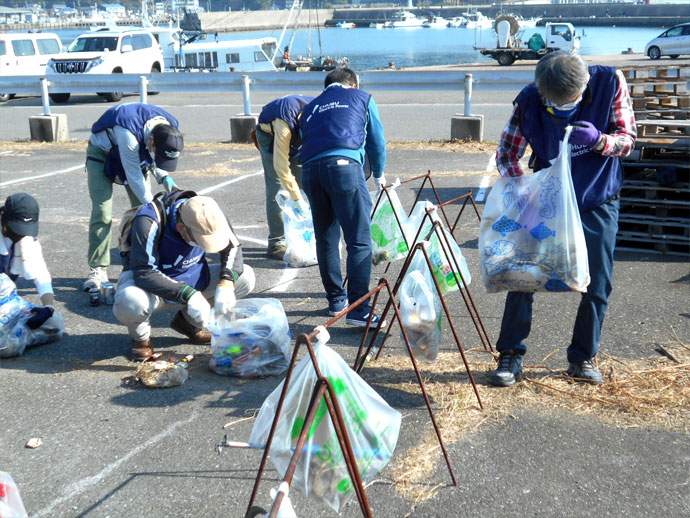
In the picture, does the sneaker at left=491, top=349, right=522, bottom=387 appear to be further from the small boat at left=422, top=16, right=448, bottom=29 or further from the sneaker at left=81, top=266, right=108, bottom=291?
the small boat at left=422, top=16, right=448, bottom=29

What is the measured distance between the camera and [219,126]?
15664 mm

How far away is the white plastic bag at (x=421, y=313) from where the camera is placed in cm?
394

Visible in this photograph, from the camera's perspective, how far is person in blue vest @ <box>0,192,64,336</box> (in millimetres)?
4555

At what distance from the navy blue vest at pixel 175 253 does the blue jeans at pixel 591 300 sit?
78.3 inches

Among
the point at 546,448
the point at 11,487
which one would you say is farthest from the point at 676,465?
the point at 11,487

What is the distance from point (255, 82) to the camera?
545 inches

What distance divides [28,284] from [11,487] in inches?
163

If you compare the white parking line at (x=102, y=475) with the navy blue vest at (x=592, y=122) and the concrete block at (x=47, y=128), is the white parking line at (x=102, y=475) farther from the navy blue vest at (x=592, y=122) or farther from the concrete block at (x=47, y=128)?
the concrete block at (x=47, y=128)

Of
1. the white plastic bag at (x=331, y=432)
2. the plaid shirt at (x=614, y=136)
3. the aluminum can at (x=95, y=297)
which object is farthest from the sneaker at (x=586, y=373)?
the aluminum can at (x=95, y=297)

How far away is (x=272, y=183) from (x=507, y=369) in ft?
10.9

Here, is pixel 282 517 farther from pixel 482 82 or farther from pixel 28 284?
pixel 482 82

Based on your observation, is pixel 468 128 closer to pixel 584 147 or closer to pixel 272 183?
pixel 272 183

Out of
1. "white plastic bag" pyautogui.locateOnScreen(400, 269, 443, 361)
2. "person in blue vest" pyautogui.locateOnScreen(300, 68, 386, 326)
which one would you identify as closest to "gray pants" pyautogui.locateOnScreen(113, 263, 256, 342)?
"person in blue vest" pyautogui.locateOnScreen(300, 68, 386, 326)

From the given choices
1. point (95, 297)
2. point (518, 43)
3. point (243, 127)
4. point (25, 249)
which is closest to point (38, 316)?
point (25, 249)
